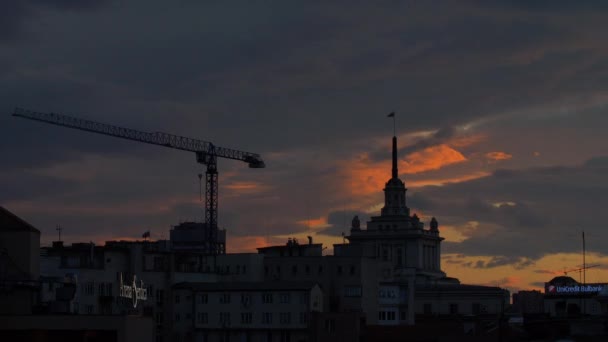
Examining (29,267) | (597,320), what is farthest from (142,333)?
(597,320)

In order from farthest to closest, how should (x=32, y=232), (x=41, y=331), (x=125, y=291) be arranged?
(x=32, y=232), (x=125, y=291), (x=41, y=331)

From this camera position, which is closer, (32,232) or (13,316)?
(13,316)

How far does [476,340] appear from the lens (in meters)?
196

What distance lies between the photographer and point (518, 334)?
656ft

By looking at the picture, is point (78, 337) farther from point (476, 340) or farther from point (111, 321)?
point (476, 340)

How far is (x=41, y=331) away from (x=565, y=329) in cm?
6869

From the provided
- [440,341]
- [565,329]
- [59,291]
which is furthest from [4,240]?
[565,329]

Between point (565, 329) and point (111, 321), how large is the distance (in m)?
61.6

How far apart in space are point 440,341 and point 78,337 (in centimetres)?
5566

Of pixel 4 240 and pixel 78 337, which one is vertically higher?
pixel 4 240

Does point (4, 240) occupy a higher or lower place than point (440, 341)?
higher

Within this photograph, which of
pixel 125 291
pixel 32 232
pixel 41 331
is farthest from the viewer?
pixel 32 232

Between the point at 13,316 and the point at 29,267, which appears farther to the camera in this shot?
the point at 29,267

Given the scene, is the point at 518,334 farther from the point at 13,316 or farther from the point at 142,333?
the point at 13,316
